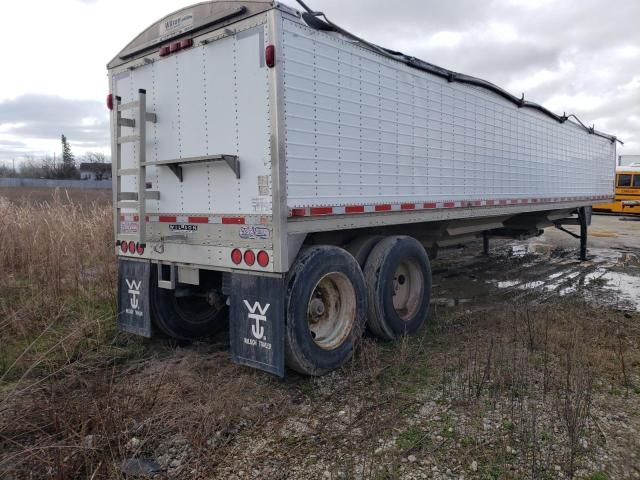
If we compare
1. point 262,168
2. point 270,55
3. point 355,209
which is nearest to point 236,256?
point 262,168

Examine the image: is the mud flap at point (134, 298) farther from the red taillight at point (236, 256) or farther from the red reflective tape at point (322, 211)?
the red reflective tape at point (322, 211)

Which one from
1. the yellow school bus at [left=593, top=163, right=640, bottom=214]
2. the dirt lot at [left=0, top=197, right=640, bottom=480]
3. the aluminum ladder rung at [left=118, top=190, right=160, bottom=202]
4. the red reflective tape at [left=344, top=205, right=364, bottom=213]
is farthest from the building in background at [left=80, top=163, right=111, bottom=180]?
the red reflective tape at [left=344, top=205, right=364, bottom=213]

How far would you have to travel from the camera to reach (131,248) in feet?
17.3

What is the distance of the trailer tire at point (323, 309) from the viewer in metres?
4.12

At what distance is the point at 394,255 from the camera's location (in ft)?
17.7

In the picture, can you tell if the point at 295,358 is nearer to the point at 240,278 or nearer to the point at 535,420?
the point at 240,278

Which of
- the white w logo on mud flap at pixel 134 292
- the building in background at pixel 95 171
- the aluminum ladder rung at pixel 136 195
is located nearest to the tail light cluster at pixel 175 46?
the aluminum ladder rung at pixel 136 195

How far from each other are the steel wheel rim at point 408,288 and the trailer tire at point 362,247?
0.68 m

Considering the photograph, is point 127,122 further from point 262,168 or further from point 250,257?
point 250,257

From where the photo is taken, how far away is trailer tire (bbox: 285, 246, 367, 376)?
13.5 feet

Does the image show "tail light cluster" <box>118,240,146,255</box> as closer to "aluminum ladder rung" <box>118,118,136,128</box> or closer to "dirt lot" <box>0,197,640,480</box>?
"dirt lot" <box>0,197,640,480</box>

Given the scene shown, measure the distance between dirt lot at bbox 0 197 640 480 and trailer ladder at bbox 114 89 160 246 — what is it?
4.43 ft

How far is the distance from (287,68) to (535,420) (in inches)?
133

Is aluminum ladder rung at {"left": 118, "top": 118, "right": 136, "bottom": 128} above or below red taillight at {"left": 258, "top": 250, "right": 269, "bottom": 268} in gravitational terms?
above
